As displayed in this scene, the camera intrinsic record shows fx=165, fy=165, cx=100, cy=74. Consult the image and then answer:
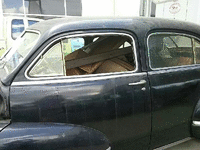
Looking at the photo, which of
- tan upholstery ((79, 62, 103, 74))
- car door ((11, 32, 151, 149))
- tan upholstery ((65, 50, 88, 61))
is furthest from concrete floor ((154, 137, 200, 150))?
tan upholstery ((65, 50, 88, 61))

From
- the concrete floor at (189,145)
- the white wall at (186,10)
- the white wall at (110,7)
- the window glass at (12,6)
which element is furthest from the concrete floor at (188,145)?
the window glass at (12,6)

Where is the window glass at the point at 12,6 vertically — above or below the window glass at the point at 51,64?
above

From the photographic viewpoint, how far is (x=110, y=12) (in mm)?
9922

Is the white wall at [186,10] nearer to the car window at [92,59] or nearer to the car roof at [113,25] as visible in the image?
the car roof at [113,25]

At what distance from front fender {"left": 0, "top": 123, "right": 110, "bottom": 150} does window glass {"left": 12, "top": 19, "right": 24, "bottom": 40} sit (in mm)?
5813

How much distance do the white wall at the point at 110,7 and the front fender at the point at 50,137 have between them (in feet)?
28.5

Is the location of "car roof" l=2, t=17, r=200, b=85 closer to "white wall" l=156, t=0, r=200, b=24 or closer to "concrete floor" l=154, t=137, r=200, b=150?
"concrete floor" l=154, t=137, r=200, b=150

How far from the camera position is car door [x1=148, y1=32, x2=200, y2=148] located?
1.95 metres

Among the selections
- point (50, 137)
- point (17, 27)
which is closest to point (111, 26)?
point (50, 137)

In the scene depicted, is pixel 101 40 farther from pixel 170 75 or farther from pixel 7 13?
pixel 7 13

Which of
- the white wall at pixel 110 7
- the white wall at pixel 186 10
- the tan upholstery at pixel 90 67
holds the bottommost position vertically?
the tan upholstery at pixel 90 67

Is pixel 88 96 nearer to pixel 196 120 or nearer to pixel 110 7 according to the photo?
pixel 196 120

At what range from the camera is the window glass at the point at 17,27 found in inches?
251

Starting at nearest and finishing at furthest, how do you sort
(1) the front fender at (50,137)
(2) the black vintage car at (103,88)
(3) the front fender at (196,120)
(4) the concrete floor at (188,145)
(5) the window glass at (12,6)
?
(1) the front fender at (50,137)
(2) the black vintage car at (103,88)
(3) the front fender at (196,120)
(4) the concrete floor at (188,145)
(5) the window glass at (12,6)
